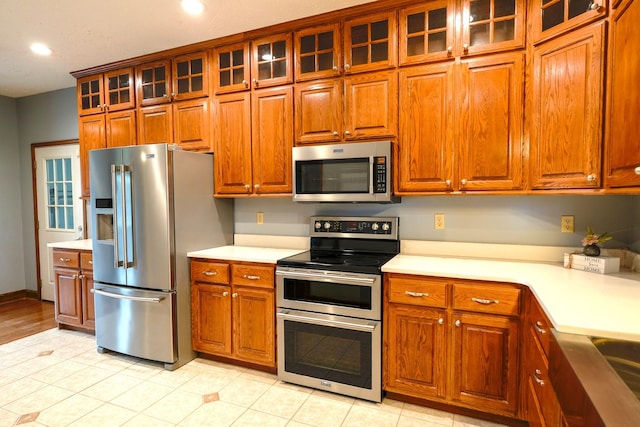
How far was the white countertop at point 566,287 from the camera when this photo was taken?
121cm

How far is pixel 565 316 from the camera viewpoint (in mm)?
1280

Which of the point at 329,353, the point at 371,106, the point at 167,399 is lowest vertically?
the point at 167,399

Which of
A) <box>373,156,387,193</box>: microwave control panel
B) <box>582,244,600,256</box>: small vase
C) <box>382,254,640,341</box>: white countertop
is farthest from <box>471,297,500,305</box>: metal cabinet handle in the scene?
<box>373,156,387,193</box>: microwave control panel

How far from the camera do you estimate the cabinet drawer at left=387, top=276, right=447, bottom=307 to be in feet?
6.73

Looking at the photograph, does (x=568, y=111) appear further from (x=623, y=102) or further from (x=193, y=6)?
(x=193, y=6)

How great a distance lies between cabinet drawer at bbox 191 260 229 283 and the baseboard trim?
11.1ft

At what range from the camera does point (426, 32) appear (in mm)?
2275

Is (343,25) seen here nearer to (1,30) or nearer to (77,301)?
(1,30)

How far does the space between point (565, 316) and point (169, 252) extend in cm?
251

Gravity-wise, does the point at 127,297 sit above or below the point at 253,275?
below

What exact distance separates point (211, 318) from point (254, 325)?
420mm

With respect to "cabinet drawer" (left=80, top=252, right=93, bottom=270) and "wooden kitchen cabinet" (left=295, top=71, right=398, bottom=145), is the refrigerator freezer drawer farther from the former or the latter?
"wooden kitchen cabinet" (left=295, top=71, right=398, bottom=145)

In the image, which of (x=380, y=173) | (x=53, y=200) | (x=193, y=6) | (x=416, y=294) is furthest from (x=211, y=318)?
(x=53, y=200)

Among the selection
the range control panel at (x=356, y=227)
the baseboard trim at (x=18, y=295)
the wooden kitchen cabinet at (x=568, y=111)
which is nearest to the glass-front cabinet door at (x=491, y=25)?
the wooden kitchen cabinet at (x=568, y=111)
